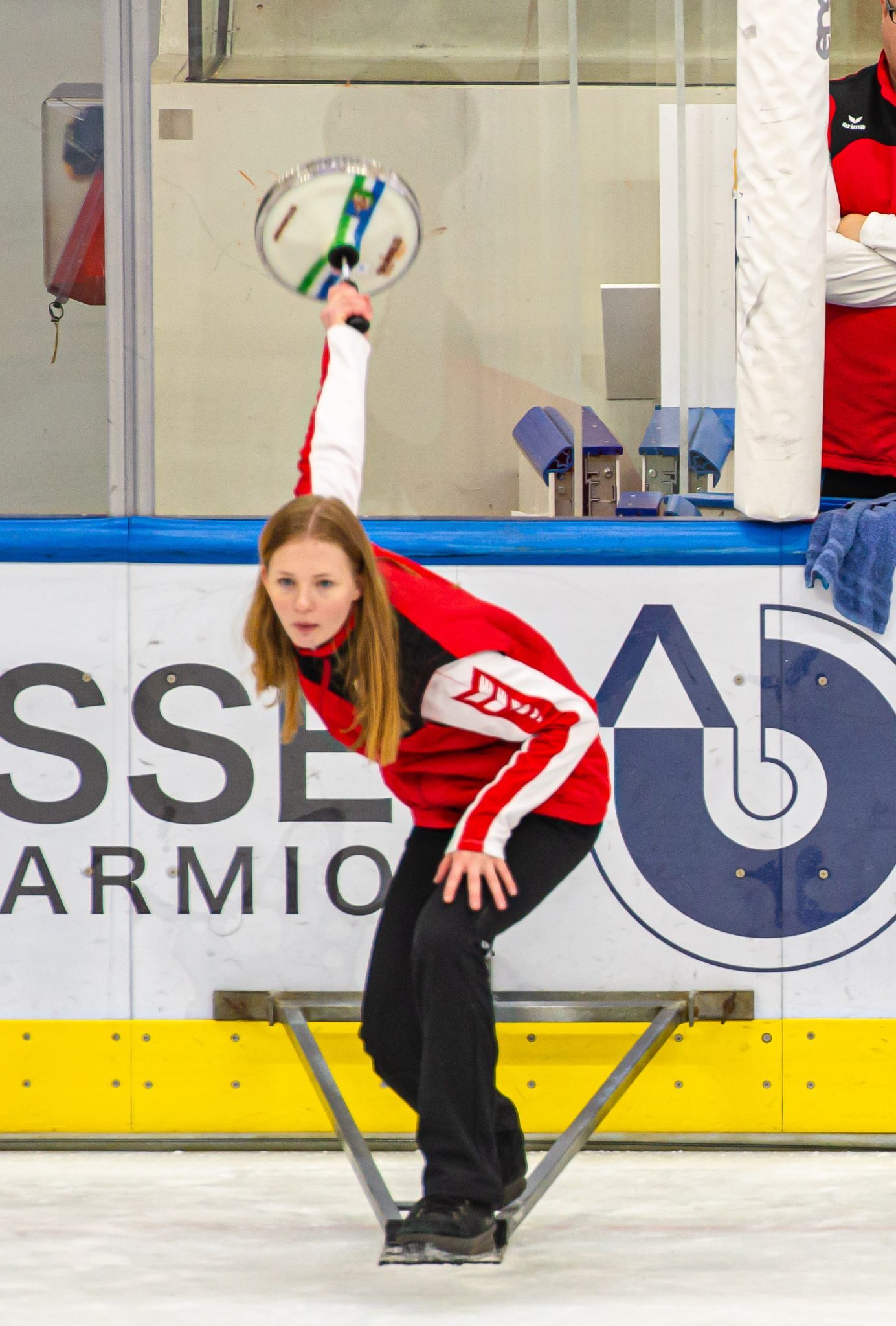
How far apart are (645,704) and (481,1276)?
125 cm

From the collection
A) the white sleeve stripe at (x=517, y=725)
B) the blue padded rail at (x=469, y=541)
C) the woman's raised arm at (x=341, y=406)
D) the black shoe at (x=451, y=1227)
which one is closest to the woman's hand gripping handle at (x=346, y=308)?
the woman's raised arm at (x=341, y=406)

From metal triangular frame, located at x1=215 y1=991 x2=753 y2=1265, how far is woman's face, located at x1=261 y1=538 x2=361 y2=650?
3.07ft

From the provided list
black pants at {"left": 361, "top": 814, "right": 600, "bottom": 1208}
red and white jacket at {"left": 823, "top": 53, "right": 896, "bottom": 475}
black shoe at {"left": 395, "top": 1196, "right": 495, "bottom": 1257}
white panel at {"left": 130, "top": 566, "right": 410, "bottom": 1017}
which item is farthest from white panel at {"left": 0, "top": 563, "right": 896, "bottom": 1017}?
black shoe at {"left": 395, "top": 1196, "right": 495, "bottom": 1257}

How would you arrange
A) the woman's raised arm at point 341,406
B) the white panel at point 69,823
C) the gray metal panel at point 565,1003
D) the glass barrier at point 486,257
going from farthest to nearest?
1. the glass barrier at point 486,257
2. the white panel at point 69,823
3. the gray metal panel at point 565,1003
4. the woman's raised arm at point 341,406

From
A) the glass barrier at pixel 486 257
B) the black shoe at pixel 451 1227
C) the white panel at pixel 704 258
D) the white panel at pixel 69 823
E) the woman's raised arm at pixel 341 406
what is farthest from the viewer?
the white panel at pixel 704 258

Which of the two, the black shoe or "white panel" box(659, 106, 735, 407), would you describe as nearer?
the black shoe

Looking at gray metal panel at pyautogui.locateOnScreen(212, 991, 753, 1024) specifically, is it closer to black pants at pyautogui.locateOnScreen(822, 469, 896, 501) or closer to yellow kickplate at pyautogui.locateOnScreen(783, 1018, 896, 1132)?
yellow kickplate at pyautogui.locateOnScreen(783, 1018, 896, 1132)

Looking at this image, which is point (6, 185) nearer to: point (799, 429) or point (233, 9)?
point (233, 9)

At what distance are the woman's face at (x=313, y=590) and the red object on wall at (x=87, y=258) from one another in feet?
3.97

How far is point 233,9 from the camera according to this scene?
3.69 m

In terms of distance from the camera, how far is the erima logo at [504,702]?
265cm

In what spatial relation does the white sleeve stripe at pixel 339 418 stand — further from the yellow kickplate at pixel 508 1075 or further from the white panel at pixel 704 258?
the yellow kickplate at pixel 508 1075

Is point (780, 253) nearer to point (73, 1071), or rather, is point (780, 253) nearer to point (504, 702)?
point (504, 702)

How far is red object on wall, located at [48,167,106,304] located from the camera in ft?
11.5
